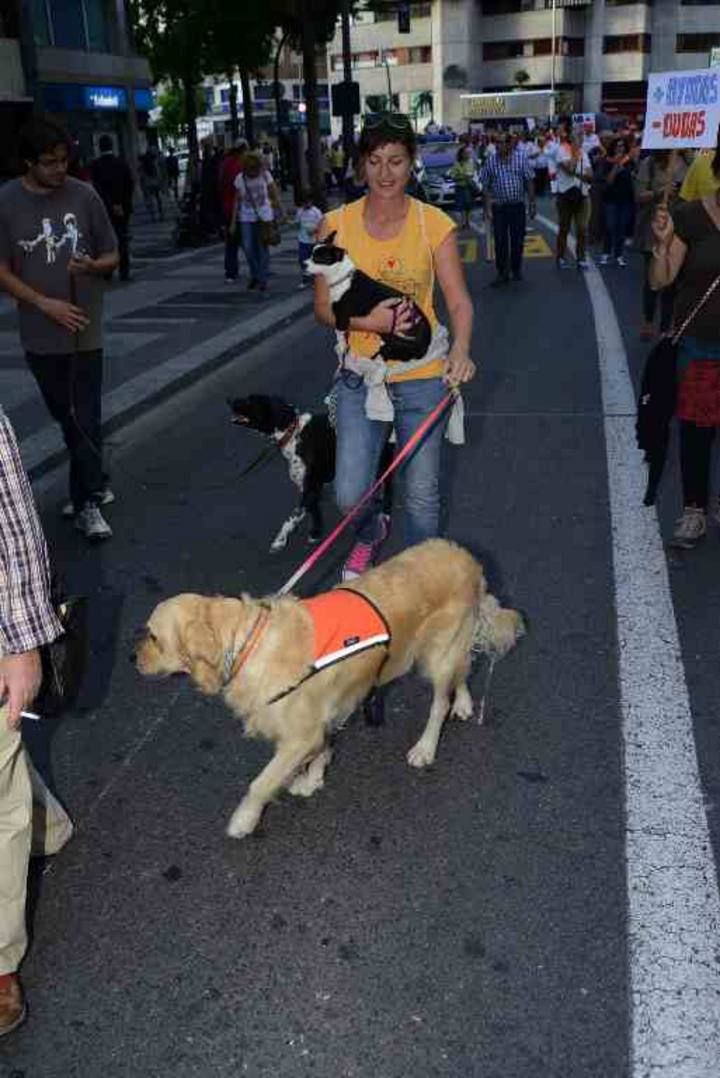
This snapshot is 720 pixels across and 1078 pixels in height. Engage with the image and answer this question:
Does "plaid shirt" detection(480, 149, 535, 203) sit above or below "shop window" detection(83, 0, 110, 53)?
below

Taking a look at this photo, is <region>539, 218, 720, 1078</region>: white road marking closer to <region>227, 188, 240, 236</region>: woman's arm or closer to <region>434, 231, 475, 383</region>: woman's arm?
<region>434, 231, 475, 383</region>: woman's arm

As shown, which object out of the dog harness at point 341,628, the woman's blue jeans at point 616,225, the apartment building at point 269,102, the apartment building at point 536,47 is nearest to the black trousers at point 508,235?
the woman's blue jeans at point 616,225

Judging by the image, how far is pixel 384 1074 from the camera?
234 centimetres

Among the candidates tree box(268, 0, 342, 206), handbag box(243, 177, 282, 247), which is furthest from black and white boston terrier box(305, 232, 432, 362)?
tree box(268, 0, 342, 206)

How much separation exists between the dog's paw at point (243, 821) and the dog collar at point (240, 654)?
1.54 feet

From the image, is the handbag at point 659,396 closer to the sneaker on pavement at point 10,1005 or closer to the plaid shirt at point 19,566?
the plaid shirt at point 19,566

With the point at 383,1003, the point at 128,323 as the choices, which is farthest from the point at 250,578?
the point at 128,323

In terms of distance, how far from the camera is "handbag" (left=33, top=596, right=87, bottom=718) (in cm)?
246

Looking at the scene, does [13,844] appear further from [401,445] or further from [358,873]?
[401,445]

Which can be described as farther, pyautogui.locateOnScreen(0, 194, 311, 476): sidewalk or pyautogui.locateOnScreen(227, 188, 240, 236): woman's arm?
pyautogui.locateOnScreen(227, 188, 240, 236): woman's arm

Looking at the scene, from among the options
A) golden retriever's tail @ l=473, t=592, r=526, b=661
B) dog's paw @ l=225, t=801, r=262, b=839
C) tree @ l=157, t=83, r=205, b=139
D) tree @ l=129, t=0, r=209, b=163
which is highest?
tree @ l=129, t=0, r=209, b=163

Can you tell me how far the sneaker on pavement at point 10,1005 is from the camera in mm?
2502

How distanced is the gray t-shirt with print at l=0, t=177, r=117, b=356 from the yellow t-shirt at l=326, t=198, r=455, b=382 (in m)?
1.98

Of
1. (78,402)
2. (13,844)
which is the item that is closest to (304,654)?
(13,844)
